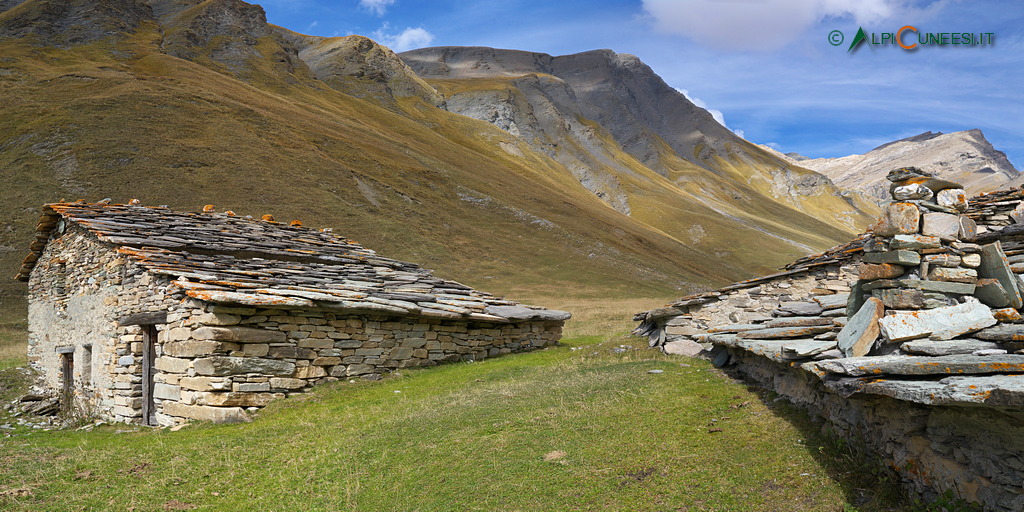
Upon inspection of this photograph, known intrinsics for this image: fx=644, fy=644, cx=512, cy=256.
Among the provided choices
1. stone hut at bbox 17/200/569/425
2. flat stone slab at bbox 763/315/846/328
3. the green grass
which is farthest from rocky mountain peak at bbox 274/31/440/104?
flat stone slab at bbox 763/315/846/328

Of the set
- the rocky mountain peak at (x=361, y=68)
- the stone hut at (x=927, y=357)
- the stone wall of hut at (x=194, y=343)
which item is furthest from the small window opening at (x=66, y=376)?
the rocky mountain peak at (x=361, y=68)

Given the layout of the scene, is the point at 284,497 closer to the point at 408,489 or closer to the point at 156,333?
the point at 408,489

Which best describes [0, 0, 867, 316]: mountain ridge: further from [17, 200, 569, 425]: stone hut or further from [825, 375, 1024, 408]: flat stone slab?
[825, 375, 1024, 408]: flat stone slab

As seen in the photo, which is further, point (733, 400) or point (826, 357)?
point (733, 400)

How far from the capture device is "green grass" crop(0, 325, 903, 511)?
6.45 metres

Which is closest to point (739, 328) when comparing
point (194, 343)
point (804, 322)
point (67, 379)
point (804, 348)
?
point (804, 322)

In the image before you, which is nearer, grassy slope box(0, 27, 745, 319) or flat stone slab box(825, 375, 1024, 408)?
flat stone slab box(825, 375, 1024, 408)

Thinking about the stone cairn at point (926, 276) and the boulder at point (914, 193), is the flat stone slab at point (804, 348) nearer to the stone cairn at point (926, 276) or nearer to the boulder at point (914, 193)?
the stone cairn at point (926, 276)

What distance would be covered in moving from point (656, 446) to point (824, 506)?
227cm

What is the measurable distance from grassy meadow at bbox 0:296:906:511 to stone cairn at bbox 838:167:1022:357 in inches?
52.8

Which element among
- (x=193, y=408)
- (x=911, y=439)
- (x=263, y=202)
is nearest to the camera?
(x=911, y=439)

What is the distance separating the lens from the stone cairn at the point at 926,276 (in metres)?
6.11

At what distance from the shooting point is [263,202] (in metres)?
52.3

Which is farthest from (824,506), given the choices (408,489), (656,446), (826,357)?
(408,489)
